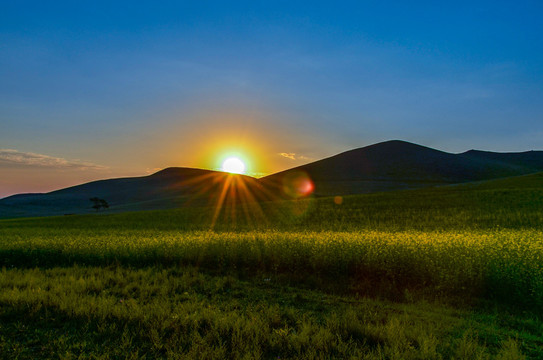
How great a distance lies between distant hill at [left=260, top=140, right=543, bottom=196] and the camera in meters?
92.5

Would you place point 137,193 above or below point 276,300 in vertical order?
above

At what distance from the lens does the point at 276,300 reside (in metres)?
7.59

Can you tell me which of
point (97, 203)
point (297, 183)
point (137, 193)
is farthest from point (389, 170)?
point (137, 193)

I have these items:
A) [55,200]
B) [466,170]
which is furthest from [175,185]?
[466,170]

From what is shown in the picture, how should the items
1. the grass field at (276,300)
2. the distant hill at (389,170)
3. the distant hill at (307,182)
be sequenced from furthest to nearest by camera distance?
the distant hill at (389,170) → the distant hill at (307,182) → the grass field at (276,300)

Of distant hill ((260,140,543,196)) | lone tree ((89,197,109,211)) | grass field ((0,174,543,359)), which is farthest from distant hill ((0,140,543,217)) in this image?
grass field ((0,174,543,359))

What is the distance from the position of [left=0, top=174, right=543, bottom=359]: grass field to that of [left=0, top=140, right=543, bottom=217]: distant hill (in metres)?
70.5

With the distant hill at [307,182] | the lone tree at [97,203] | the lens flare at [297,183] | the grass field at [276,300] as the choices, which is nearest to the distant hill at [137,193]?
the distant hill at [307,182]

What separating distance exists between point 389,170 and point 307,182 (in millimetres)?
28767

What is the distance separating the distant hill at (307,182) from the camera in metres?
90.6

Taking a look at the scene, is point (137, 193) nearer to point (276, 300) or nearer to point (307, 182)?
point (307, 182)

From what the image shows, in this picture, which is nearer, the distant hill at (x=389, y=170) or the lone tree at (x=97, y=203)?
the lone tree at (x=97, y=203)

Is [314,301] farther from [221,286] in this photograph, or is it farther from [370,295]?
[221,286]

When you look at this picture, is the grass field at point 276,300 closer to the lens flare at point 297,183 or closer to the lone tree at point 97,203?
the lens flare at point 297,183
